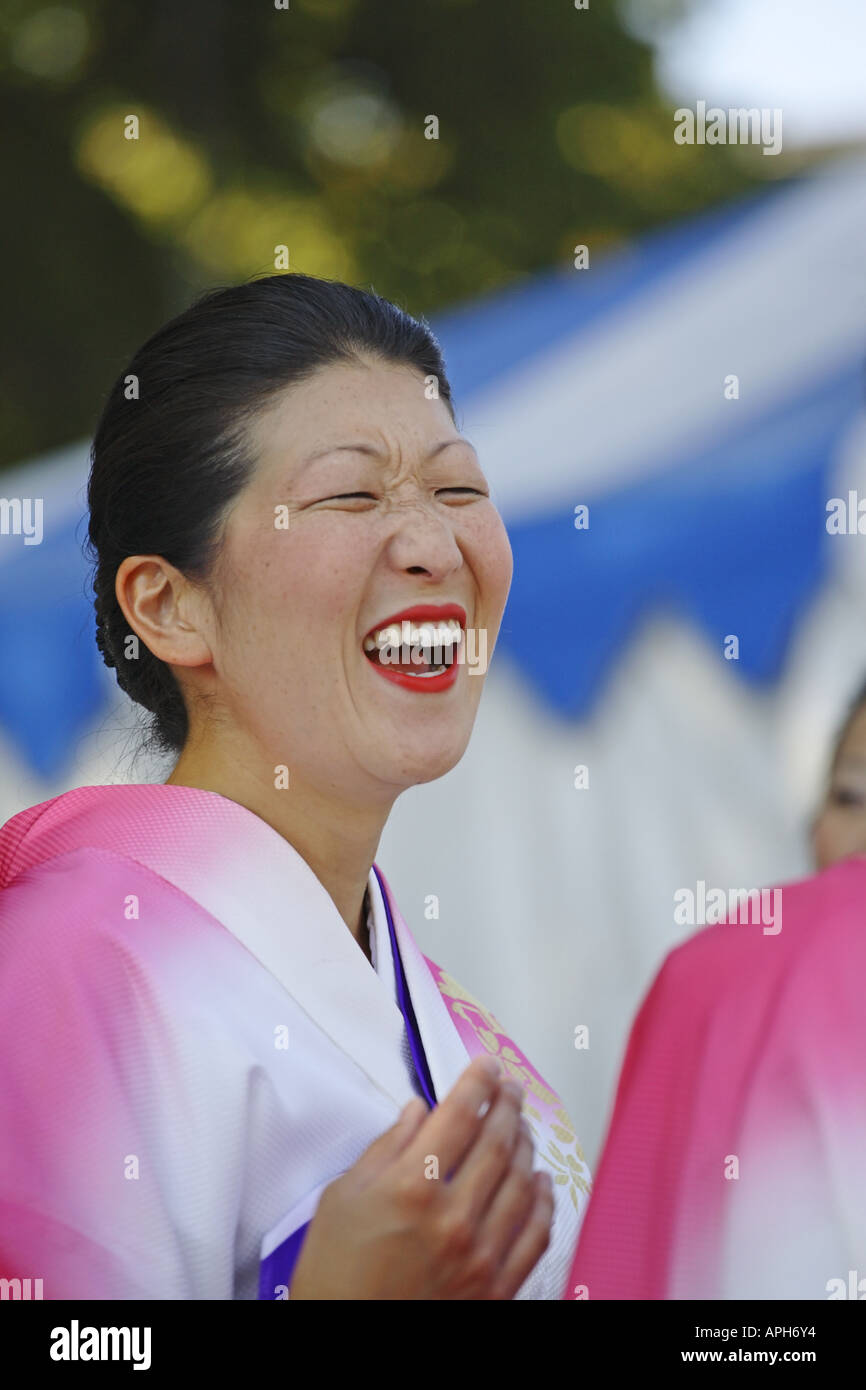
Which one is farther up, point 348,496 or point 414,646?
point 348,496

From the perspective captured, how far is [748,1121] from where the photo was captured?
868 mm

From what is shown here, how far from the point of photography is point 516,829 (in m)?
2.31

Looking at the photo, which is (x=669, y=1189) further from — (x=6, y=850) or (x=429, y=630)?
(x=6, y=850)

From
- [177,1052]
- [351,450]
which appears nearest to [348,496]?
[351,450]

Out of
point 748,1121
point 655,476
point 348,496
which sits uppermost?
point 655,476

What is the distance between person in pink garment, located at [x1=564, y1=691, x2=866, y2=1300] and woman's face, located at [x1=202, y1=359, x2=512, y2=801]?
38 centimetres

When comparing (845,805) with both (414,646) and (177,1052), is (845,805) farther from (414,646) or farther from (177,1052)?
(177,1052)

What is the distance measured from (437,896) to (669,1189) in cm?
139

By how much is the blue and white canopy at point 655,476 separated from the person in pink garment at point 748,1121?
130cm

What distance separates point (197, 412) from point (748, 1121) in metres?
0.70

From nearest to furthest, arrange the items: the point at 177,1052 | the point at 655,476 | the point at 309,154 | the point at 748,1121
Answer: the point at 748,1121 < the point at 177,1052 < the point at 655,476 < the point at 309,154

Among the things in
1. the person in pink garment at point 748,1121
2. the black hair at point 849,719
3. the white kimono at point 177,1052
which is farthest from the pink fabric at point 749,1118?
the black hair at point 849,719

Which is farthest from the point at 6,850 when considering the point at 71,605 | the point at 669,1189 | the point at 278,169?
the point at 278,169

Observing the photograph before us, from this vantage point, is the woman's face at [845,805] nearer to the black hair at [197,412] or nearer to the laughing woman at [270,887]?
the laughing woman at [270,887]
